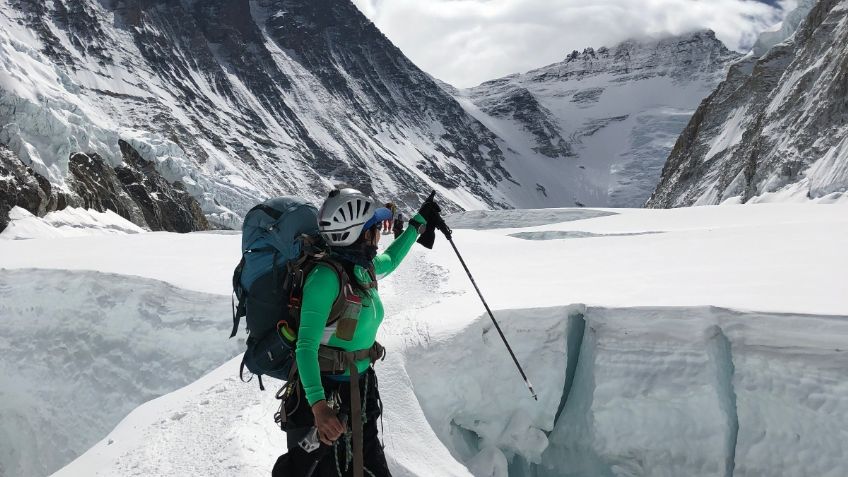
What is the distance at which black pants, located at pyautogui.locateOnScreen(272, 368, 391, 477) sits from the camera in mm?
3395

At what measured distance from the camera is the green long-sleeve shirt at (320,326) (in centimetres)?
317

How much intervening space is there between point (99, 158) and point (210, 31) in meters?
93.6

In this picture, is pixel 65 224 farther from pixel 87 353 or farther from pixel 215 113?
pixel 215 113

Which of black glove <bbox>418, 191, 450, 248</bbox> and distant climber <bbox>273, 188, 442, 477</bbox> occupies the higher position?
black glove <bbox>418, 191, 450, 248</bbox>

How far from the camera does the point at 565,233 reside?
66.6 feet

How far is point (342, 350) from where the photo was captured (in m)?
A: 3.44

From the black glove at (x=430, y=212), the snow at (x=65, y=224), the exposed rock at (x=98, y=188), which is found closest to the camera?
the black glove at (x=430, y=212)

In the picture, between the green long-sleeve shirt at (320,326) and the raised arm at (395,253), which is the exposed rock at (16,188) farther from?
the green long-sleeve shirt at (320,326)

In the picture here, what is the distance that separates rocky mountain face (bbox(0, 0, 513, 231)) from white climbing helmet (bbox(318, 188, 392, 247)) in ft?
152

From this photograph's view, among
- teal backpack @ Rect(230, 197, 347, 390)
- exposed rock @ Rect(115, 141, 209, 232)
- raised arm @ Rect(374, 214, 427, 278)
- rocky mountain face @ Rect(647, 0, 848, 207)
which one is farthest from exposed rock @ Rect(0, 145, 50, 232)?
teal backpack @ Rect(230, 197, 347, 390)

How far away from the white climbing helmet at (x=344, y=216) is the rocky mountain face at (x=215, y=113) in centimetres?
4632

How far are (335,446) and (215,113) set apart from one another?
11818 centimetres

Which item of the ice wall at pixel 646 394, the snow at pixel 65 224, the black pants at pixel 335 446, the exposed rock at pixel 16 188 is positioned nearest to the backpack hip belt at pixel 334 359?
the black pants at pixel 335 446

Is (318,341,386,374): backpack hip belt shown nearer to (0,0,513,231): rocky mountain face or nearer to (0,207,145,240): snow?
(0,207,145,240): snow
